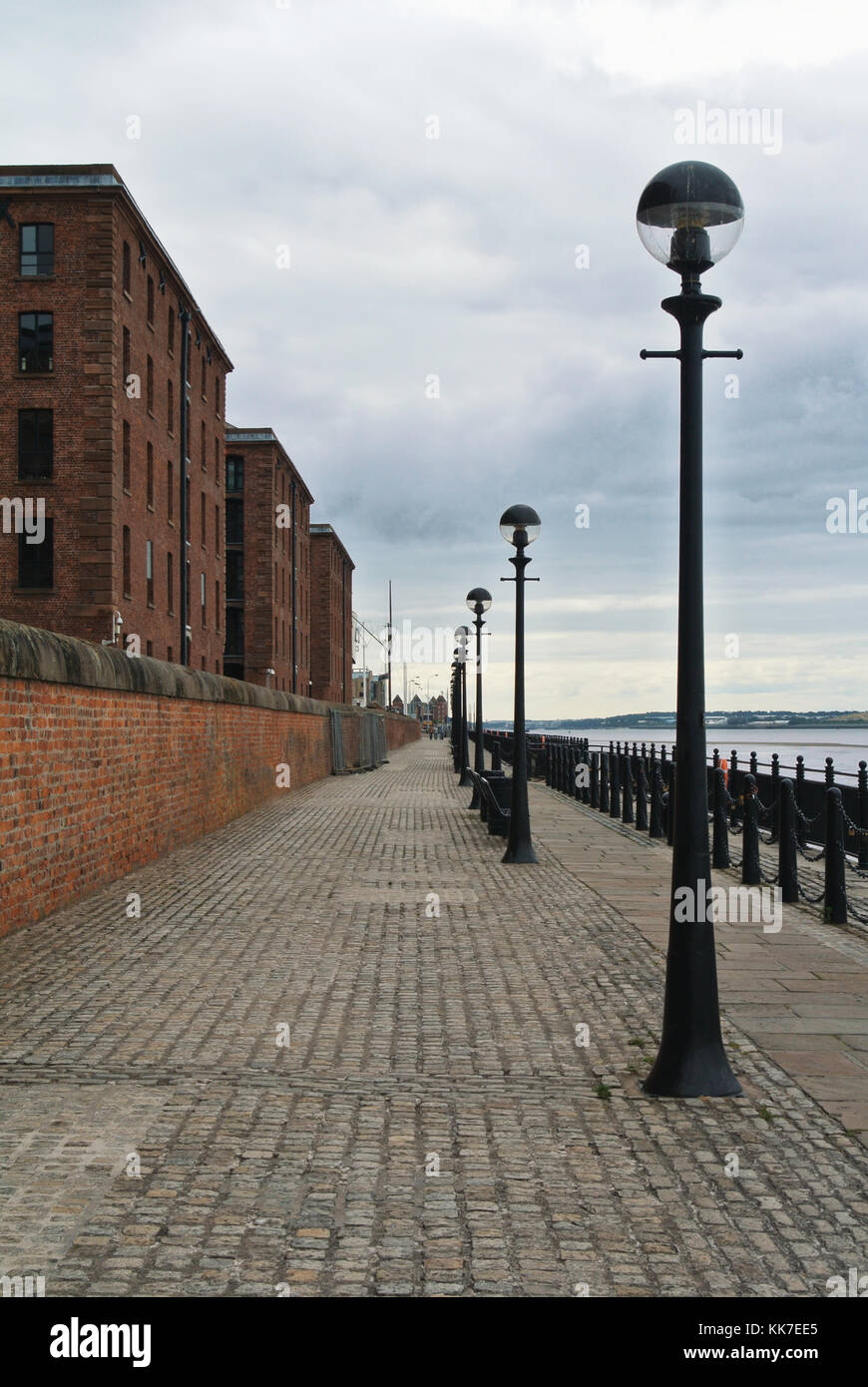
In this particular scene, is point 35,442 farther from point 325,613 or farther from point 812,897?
point 325,613

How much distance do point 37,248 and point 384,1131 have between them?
3707 centimetres

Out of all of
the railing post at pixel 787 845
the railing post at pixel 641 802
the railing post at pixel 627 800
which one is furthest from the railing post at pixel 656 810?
the railing post at pixel 787 845

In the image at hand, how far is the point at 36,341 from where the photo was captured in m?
37.2

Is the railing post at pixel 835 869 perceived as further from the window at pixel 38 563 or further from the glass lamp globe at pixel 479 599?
the window at pixel 38 563

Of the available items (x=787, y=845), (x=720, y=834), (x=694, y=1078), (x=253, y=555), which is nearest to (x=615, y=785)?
(x=720, y=834)

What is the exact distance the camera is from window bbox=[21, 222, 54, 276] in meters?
36.8

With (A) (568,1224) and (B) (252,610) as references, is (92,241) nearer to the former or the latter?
(B) (252,610)

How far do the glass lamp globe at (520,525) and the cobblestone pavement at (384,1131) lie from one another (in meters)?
5.65

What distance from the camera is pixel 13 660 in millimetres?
8562

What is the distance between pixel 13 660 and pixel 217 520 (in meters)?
45.3

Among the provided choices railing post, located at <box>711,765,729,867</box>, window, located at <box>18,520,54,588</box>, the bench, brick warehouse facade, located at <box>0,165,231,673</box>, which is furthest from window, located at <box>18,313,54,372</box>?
railing post, located at <box>711,765,729,867</box>

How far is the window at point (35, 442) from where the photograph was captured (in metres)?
37.1

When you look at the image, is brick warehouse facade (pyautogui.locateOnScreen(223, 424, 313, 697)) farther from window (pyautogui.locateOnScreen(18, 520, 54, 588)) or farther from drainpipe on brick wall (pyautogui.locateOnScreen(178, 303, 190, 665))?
window (pyautogui.locateOnScreen(18, 520, 54, 588))
